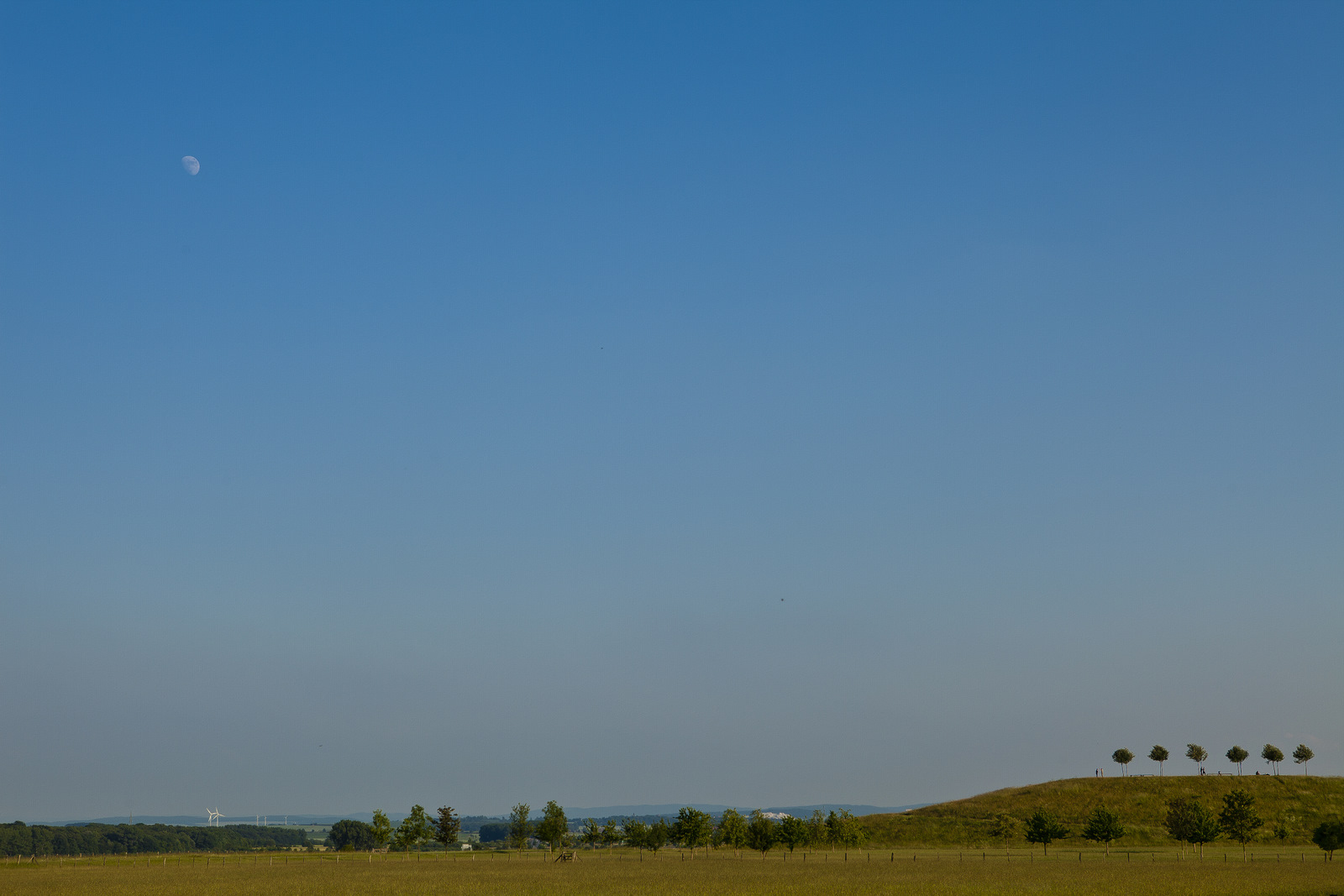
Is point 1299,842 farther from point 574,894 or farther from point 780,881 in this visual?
point 574,894

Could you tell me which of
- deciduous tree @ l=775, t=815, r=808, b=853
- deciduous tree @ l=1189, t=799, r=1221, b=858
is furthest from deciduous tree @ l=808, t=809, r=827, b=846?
deciduous tree @ l=1189, t=799, r=1221, b=858

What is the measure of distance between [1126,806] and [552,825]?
268ft

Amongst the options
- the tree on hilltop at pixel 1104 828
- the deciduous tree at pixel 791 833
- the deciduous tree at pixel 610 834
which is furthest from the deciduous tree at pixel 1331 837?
the deciduous tree at pixel 610 834

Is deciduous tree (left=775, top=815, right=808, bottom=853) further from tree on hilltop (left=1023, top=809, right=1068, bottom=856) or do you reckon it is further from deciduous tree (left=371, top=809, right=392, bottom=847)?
deciduous tree (left=371, top=809, right=392, bottom=847)

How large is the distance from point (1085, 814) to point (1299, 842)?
26040 millimetres

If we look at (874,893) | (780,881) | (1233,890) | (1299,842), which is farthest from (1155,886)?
(1299,842)

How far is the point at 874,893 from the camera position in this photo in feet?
222

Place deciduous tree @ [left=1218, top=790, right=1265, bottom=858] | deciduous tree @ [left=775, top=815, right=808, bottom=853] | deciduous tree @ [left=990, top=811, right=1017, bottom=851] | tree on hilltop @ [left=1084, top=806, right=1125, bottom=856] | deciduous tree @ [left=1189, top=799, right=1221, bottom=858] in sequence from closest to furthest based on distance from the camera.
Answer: deciduous tree @ [left=1189, top=799, right=1221, bottom=858] → tree on hilltop @ [left=1084, top=806, right=1125, bottom=856] → deciduous tree @ [left=1218, top=790, right=1265, bottom=858] → deciduous tree @ [left=775, top=815, right=808, bottom=853] → deciduous tree @ [left=990, top=811, right=1017, bottom=851]

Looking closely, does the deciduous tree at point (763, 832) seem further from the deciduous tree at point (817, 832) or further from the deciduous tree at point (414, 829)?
the deciduous tree at point (414, 829)

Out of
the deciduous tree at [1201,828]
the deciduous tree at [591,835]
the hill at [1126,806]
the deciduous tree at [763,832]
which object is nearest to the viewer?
the deciduous tree at [1201,828]

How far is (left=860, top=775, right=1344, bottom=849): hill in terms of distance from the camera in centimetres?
14088

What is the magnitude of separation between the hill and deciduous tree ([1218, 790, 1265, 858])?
1331cm

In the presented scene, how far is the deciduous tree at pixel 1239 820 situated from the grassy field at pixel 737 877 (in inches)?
196

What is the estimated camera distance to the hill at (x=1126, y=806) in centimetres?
14088
